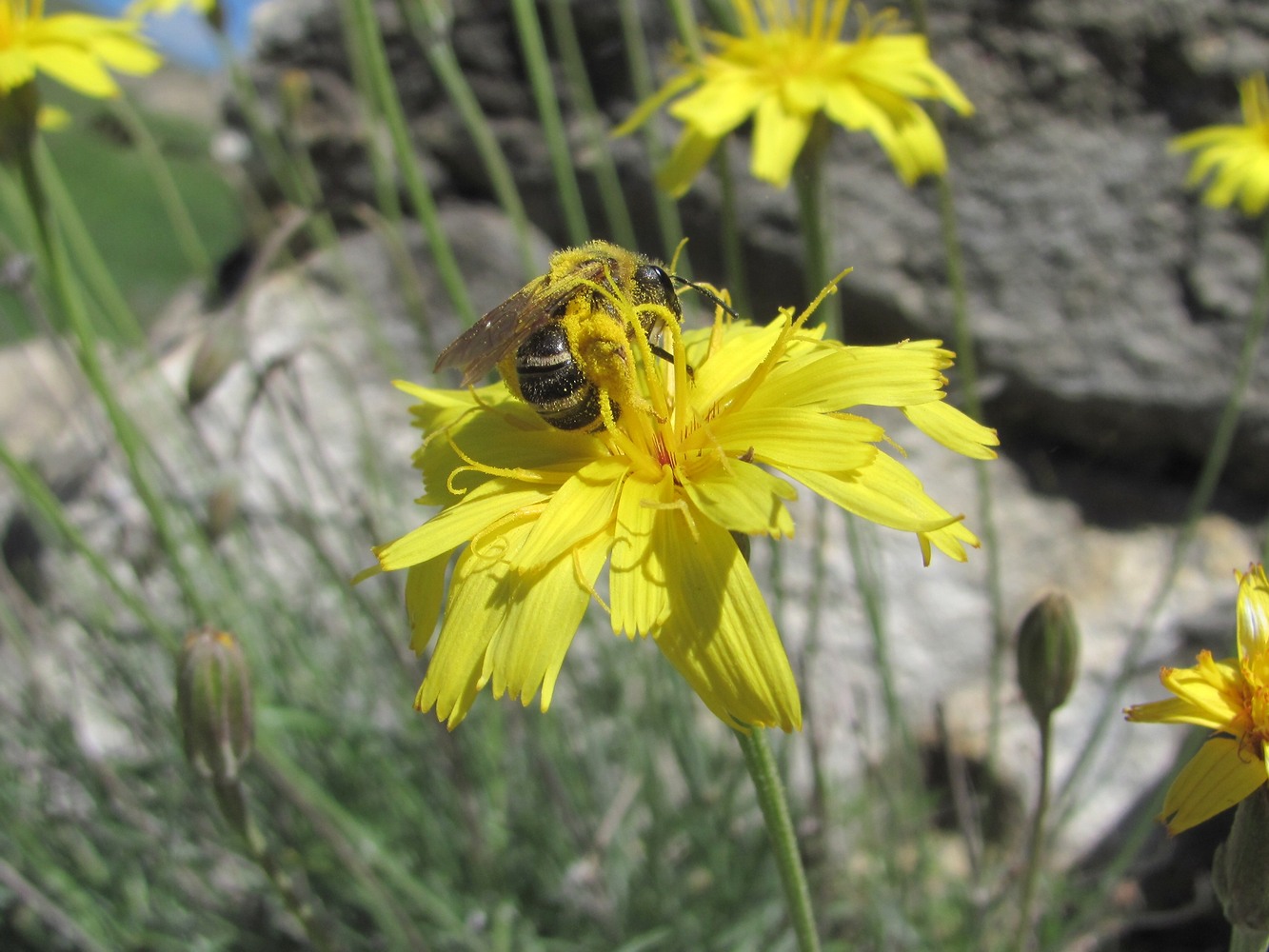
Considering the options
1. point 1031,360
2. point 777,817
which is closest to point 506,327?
point 777,817

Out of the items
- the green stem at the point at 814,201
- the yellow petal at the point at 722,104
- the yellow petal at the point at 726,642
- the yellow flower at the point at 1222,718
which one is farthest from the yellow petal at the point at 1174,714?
the yellow petal at the point at 722,104

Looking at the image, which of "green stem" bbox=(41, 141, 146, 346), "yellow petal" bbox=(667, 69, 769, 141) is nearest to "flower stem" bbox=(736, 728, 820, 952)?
"yellow petal" bbox=(667, 69, 769, 141)

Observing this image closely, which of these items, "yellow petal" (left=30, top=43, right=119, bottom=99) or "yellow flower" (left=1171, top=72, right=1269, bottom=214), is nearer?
"yellow petal" (left=30, top=43, right=119, bottom=99)

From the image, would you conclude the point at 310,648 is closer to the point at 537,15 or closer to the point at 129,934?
the point at 129,934

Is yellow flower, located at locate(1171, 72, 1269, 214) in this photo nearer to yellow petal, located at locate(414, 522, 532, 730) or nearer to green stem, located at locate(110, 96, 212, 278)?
yellow petal, located at locate(414, 522, 532, 730)

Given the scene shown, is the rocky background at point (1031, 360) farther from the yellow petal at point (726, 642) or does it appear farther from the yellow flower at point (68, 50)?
the yellow petal at point (726, 642)

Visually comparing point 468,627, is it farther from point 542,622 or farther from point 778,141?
point 778,141
